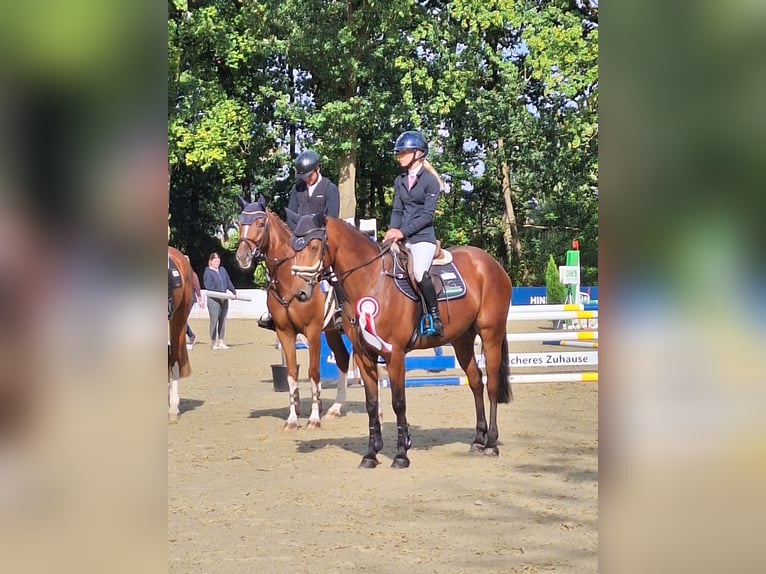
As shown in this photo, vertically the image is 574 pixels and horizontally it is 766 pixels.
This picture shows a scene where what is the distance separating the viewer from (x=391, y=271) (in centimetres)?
823

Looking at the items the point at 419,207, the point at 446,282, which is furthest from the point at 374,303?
the point at 419,207

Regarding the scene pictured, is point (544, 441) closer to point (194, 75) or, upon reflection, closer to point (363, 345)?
point (363, 345)

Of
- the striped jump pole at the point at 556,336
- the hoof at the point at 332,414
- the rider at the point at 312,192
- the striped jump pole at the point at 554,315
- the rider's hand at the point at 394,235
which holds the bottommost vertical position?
the hoof at the point at 332,414

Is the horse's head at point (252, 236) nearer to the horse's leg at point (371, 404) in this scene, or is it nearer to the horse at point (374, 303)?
the horse at point (374, 303)

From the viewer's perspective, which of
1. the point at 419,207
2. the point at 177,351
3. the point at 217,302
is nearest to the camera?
the point at 419,207

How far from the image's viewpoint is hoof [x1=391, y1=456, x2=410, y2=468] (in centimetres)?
824

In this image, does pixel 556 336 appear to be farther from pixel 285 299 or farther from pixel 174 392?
pixel 174 392

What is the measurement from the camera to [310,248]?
8.11 metres

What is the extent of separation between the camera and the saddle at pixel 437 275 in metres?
8.24

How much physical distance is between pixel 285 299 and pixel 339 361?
128 centimetres

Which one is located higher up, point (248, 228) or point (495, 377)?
point (248, 228)

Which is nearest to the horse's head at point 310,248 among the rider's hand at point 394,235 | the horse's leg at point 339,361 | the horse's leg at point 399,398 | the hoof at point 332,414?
the rider's hand at point 394,235

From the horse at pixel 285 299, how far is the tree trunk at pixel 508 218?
87.0 ft
